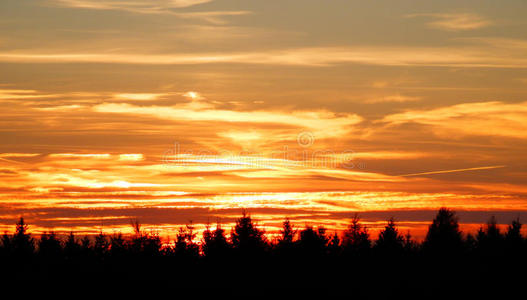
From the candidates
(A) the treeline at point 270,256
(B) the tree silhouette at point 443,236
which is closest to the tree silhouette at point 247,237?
(A) the treeline at point 270,256

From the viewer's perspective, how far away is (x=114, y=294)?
10988cm

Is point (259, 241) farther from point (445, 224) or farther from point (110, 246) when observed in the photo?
point (445, 224)

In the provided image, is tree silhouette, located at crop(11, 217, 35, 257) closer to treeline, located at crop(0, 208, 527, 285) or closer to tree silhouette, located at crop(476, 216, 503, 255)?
treeline, located at crop(0, 208, 527, 285)

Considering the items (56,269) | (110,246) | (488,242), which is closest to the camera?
(56,269)

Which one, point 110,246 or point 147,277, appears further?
point 110,246

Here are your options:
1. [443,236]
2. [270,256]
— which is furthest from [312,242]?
[443,236]

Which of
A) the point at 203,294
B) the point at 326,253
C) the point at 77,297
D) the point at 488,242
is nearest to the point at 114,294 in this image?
the point at 77,297

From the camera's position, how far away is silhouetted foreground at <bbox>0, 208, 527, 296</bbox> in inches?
4291

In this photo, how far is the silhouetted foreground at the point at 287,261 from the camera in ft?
358

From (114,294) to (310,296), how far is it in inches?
1007

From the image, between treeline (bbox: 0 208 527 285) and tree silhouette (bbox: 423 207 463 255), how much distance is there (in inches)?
9.0

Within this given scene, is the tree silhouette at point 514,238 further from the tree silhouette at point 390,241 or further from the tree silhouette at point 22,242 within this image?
the tree silhouette at point 22,242

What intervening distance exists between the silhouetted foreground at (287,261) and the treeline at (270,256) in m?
0.15

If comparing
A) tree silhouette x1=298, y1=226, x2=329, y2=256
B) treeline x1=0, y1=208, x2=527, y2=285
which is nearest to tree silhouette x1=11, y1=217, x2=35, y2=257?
treeline x1=0, y1=208, x2=527, y2=285
